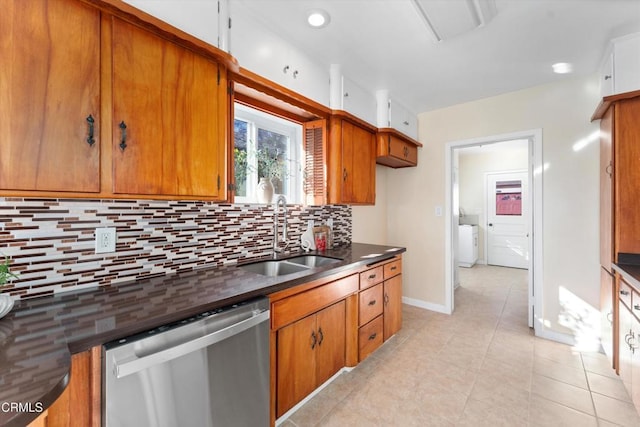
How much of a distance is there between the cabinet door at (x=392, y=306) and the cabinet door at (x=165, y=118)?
1760 mm

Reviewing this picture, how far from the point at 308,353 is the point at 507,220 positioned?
6.03 m

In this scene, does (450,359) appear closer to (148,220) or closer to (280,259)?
(280,259)

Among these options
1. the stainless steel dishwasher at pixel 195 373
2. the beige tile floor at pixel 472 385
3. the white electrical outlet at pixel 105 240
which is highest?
the white electrical outlet at pixel 105 240

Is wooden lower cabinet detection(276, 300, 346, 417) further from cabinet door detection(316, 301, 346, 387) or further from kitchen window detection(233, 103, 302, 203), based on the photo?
kitchen window detection(233, 103, 302, 203)

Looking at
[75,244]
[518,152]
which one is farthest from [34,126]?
[518,152]

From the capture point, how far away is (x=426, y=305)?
352 cm

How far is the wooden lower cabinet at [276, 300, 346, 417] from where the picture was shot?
1.57m

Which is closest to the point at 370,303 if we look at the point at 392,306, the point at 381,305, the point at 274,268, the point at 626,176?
the point at 381,305

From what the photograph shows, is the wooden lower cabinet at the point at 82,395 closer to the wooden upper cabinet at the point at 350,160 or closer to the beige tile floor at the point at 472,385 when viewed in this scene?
the beige tile floor at the point at 472,385

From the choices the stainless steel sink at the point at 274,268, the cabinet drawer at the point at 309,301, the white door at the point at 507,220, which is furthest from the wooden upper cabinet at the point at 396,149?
the white door at the point at 507,220

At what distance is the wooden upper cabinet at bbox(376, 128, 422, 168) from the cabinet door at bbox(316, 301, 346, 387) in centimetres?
172

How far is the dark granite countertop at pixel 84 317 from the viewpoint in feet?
2.20

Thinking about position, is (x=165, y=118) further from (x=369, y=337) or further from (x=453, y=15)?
(x=369, y=337)

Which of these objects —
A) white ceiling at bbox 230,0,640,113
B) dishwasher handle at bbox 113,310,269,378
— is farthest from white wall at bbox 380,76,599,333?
dishwasher handle at bbox 113,310,269,378
